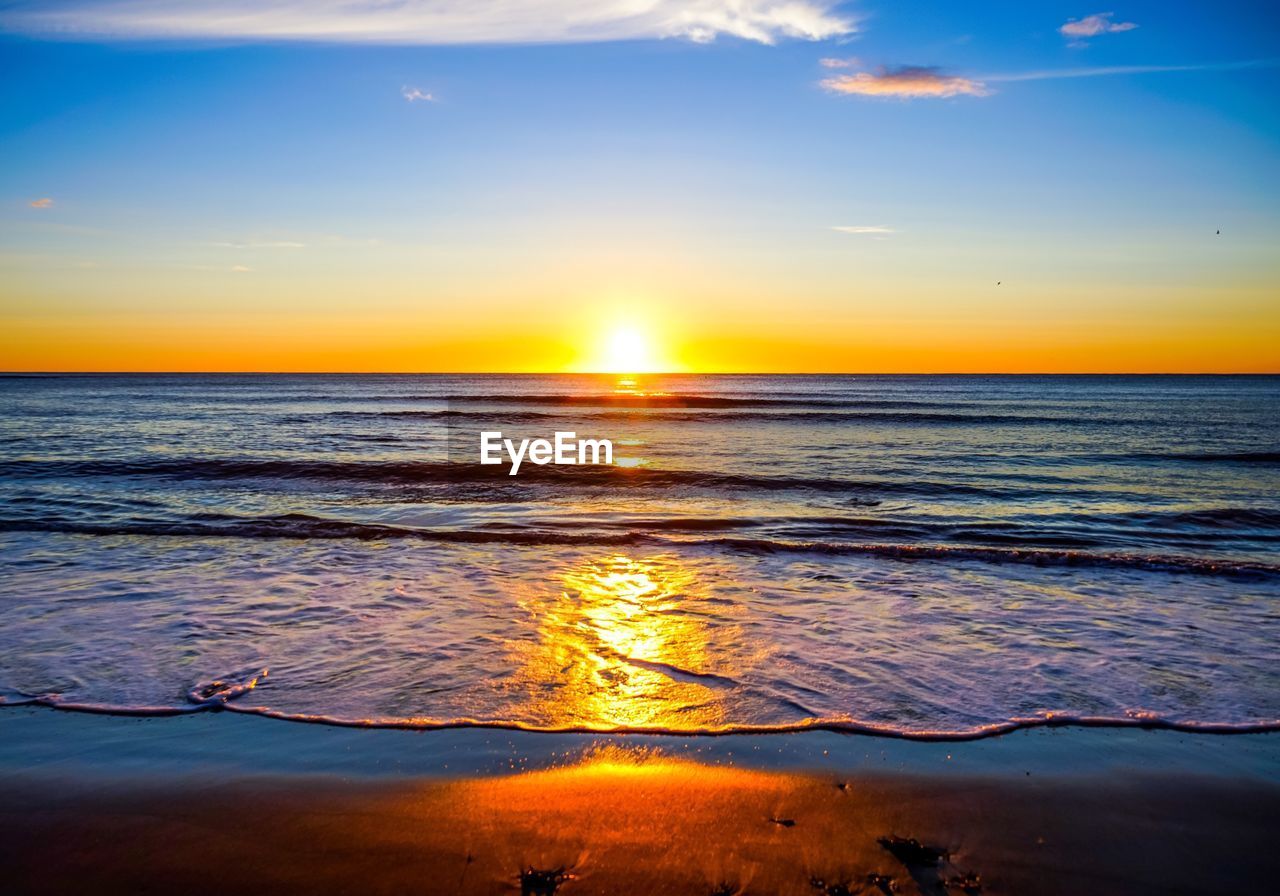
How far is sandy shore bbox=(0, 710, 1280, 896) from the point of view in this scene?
3350 mm

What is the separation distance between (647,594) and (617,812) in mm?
4439

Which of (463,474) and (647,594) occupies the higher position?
(463,474)

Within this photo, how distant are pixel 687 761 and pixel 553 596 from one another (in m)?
3.92

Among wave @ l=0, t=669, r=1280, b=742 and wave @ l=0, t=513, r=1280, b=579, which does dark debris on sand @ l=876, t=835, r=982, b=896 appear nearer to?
wave @ l=0, t=669, r=1280, b=742

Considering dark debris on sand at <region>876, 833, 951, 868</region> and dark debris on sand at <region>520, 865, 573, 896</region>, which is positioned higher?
dark debris on sand at <region>520, 865, 573, 896</region>

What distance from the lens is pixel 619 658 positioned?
613 centimetres

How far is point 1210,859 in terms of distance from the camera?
3510 millimetres

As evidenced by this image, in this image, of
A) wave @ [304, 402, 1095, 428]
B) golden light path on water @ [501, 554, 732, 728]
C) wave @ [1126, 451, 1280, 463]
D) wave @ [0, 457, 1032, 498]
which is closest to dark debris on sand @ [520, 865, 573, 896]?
golden light path on water @ [501, 554, 732, 728]

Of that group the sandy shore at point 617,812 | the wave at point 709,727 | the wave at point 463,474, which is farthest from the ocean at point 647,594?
the sandy shore at point 617,812

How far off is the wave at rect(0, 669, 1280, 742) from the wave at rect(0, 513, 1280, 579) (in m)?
5.45

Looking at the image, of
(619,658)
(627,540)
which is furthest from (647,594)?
(627,540)

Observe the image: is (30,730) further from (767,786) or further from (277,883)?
(767,786)

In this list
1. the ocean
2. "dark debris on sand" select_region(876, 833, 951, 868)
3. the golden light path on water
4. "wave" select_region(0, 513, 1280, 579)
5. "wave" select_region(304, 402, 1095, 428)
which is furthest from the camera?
"wave" select_region(304, 402, 1095, 428)

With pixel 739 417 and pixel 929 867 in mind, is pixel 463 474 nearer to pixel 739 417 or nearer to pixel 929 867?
pixel 929 867
